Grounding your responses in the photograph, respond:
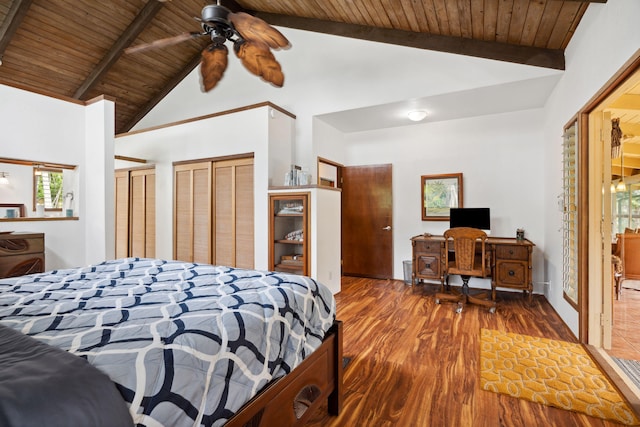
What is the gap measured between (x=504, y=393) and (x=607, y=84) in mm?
2192

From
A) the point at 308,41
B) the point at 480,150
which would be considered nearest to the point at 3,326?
the point at 308,41

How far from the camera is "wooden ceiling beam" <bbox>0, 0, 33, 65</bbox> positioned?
3.99 m

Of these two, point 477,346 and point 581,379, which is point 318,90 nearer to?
point 477,346

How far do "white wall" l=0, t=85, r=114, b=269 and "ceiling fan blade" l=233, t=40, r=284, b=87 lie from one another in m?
2.43

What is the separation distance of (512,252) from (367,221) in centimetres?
218

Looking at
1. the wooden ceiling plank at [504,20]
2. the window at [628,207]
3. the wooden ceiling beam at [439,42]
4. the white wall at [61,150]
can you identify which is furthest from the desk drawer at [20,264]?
the window at [628,207]

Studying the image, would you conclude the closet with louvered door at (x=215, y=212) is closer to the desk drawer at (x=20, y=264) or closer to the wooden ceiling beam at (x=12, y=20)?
the desk drawer at (x=20, y=264)

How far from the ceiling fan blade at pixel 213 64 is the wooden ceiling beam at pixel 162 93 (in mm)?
3742

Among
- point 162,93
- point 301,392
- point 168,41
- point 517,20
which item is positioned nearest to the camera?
point 301,392

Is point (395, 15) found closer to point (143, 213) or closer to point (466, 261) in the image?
point (466, 261)

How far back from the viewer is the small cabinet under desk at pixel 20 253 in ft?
10.4

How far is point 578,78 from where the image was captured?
9.13 ft

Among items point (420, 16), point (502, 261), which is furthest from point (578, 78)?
point (502, 261)

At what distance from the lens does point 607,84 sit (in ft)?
7.05
